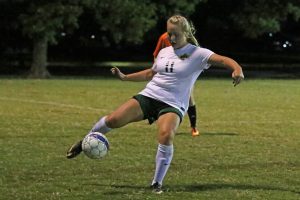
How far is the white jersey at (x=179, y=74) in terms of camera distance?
324 inches

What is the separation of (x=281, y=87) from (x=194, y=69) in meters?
22.5

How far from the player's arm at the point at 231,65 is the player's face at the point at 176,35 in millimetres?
390

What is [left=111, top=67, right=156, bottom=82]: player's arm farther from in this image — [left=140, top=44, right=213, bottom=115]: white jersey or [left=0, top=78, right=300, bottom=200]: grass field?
[left=0, top=78, right=300, bottom=200]: grass field

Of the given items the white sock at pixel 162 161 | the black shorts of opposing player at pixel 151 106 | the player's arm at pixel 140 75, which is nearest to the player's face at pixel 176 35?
the player's arm at pixel 140 75

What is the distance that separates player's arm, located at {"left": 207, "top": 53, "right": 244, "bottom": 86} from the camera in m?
7.66

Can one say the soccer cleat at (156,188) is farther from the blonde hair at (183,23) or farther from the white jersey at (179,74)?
the blonde hair at (183,23)

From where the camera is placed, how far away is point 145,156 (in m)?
10.7

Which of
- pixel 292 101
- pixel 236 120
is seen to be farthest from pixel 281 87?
pixel 236 120

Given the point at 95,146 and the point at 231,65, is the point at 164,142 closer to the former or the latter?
the point at 95,146

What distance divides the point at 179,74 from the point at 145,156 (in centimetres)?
276

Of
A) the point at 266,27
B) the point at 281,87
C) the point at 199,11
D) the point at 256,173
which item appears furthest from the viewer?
the point at 199,11

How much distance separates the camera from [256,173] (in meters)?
9.42

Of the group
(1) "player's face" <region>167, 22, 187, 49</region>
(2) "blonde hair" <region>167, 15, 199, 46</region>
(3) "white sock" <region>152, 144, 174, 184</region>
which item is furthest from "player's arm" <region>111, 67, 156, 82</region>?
(3) "white sock" <region>152, 144, 174, 184</region>

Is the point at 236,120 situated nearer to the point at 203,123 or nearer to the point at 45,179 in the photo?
the point at 203,123
